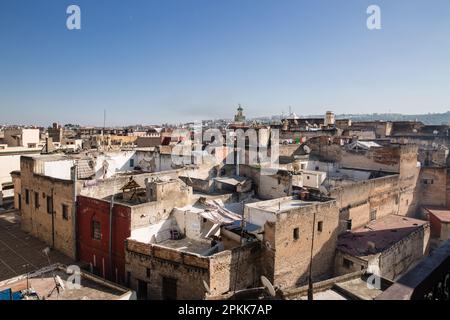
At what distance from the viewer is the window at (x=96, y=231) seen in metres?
19.1

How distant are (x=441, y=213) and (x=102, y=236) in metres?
25.8

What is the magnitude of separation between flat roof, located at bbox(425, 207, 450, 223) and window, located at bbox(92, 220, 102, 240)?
24.0 m

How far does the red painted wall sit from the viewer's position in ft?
58.1

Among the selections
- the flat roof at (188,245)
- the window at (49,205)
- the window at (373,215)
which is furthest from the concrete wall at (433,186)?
the window at (49,205)

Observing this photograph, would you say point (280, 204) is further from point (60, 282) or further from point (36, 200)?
point (36, 200)

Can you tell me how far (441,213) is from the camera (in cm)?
2798

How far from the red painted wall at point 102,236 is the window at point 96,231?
0.17 m

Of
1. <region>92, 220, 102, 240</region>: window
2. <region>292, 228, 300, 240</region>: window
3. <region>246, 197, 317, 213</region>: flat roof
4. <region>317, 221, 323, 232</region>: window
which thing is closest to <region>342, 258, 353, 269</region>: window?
<region>317, 221, 323, 232</region>: window

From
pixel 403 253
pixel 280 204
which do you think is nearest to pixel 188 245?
pixel 280 204
